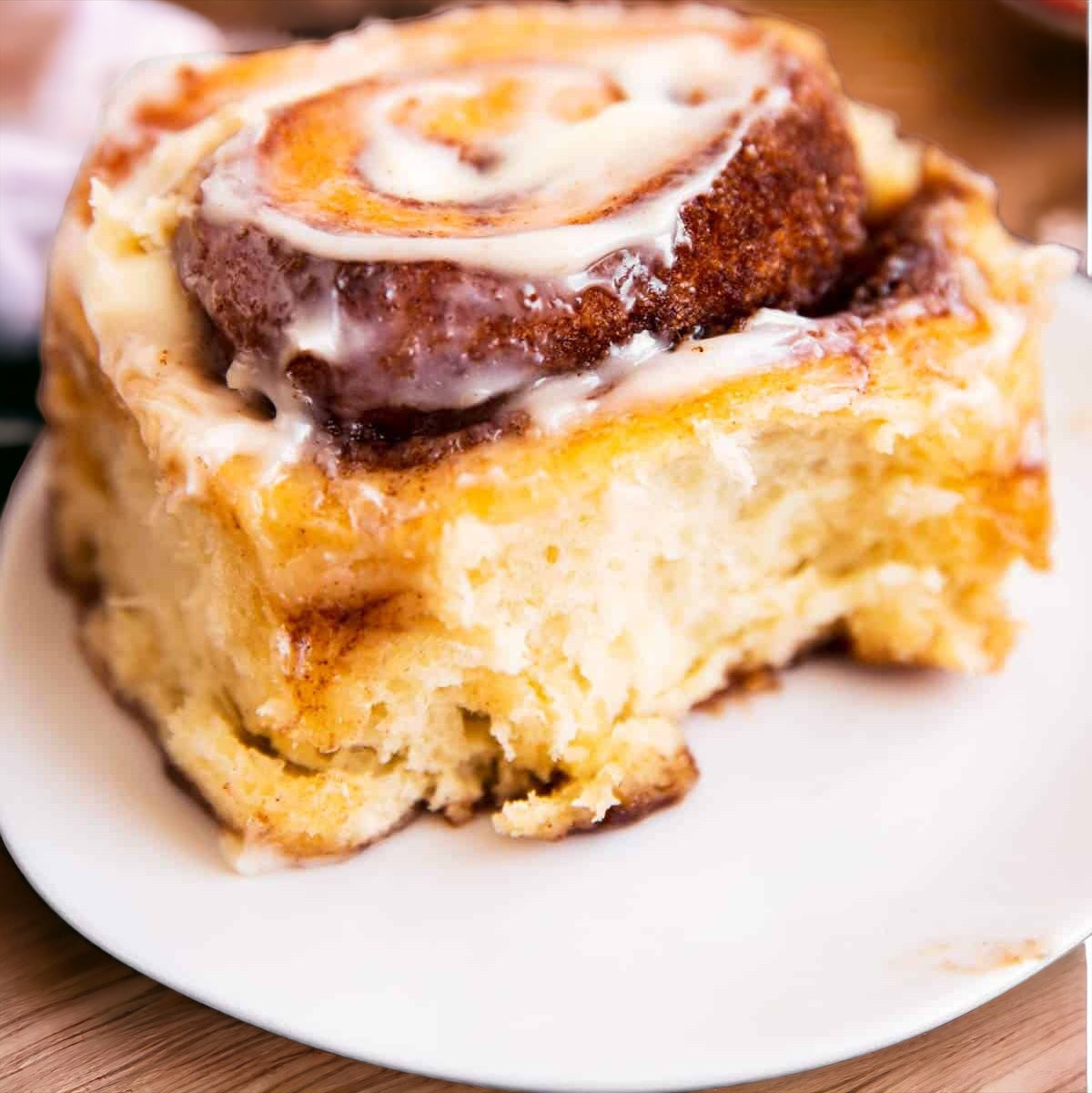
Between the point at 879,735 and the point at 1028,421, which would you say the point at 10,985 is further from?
the point at 1028,421

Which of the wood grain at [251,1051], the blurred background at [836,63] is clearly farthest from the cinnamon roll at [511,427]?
the blurred background at [836,63]

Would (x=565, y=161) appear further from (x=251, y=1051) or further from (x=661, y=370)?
(x=251, y=1051)

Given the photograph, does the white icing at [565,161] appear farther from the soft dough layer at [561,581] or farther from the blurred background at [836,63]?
the blurred background at [836,63]

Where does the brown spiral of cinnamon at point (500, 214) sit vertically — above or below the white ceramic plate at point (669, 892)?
above

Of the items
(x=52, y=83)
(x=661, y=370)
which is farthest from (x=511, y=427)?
(x=52, y=83)

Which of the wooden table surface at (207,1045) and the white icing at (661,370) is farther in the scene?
the white icing at (661,370)

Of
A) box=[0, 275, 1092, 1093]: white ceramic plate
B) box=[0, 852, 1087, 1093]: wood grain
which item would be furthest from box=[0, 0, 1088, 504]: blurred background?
box=[0, 852, 1087, 1093]: wood grain

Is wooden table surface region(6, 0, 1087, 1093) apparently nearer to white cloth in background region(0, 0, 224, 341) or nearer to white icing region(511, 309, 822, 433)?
white icing region(511, 309, 822, 433)
